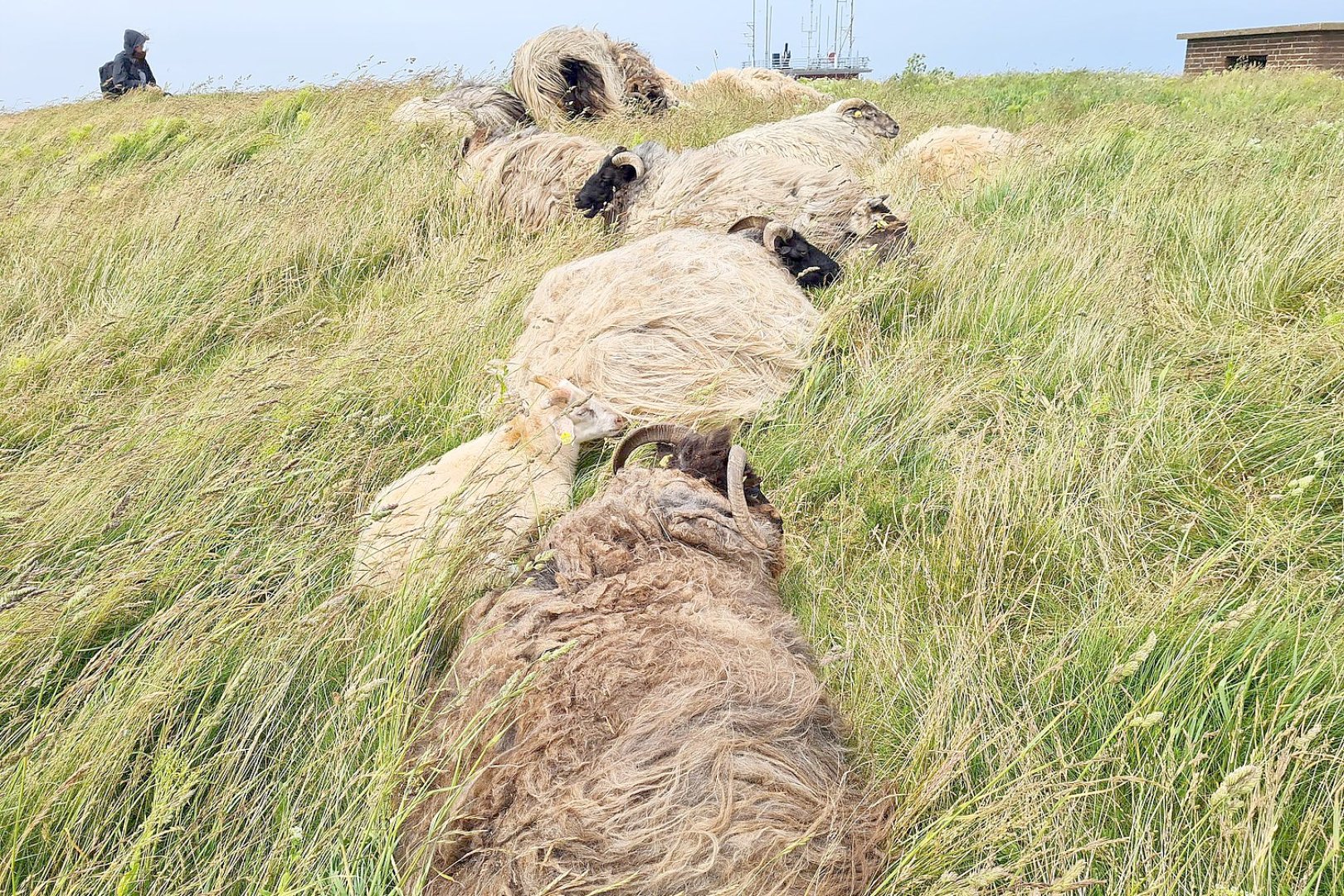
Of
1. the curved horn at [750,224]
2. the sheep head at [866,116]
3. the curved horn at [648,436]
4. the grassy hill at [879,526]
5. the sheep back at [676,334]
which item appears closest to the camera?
the grassy hill at [879,526]

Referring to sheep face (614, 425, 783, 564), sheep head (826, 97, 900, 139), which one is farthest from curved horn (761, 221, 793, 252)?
sheep head (826, 97, 900, 139)

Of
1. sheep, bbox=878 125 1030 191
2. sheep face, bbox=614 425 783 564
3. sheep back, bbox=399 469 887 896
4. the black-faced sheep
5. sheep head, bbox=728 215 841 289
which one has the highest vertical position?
the black-faced sheep

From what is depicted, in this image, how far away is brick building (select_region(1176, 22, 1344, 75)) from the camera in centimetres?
1916

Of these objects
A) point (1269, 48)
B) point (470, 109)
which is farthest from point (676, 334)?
point (1269, 48)

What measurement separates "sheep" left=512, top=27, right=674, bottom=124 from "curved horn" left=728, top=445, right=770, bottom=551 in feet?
26.5

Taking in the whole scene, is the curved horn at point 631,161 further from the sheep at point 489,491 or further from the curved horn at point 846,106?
the curved horn at point 846,106

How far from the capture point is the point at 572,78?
10148mm

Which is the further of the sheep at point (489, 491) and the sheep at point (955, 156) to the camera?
the sheep at point (955, 156)

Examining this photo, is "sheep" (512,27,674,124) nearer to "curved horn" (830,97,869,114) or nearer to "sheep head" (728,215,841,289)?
"curved horn" (830,97,869,114)

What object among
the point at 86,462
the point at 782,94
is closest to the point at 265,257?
the point at 86,462

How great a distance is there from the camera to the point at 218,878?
1832 mm

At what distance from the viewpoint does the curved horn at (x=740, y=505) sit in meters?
2.60

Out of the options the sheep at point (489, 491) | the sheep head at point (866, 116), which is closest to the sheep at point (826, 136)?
the sheep head at point (866, 116)

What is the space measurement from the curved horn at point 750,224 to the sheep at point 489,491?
190cm
